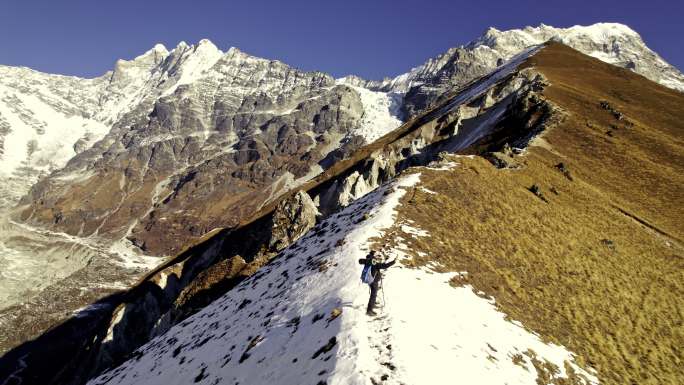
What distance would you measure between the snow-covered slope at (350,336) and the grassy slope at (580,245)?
2.06 meters

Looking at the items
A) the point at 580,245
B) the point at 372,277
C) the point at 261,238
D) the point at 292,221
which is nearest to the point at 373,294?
the point at 372,277

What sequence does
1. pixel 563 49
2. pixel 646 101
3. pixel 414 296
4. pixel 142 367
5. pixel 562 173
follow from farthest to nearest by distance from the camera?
1. pixel 563 49
2. pixel 646 101
3. pixel 562 173
4. pixel 142 367
5. pixel 414 296

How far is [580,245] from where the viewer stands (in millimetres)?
29734

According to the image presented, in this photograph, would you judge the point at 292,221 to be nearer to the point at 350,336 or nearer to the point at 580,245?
the point at 580,245

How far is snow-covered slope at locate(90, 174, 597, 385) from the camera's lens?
1355cm

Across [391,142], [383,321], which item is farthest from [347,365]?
[391,142]

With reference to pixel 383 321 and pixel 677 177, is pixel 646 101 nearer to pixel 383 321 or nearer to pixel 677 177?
pixel 677 177

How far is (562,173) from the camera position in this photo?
145 feet

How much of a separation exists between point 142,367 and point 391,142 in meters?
88.3

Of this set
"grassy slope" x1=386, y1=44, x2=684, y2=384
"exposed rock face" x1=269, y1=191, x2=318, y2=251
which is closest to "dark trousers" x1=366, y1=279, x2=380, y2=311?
"grassy slope" x1=386, y1=44, x2=684, y2=384

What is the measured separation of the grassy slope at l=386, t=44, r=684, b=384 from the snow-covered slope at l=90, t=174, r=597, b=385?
2061mm

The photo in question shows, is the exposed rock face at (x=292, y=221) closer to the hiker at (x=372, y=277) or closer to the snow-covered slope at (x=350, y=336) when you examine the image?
the snow-covered slope at (x=350, y=336)

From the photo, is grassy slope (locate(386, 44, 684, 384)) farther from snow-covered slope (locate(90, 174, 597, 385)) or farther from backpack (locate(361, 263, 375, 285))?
backpack (locate(361, 263, 375, 285))

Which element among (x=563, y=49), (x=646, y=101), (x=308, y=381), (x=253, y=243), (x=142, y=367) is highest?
(x=563, y=49)
